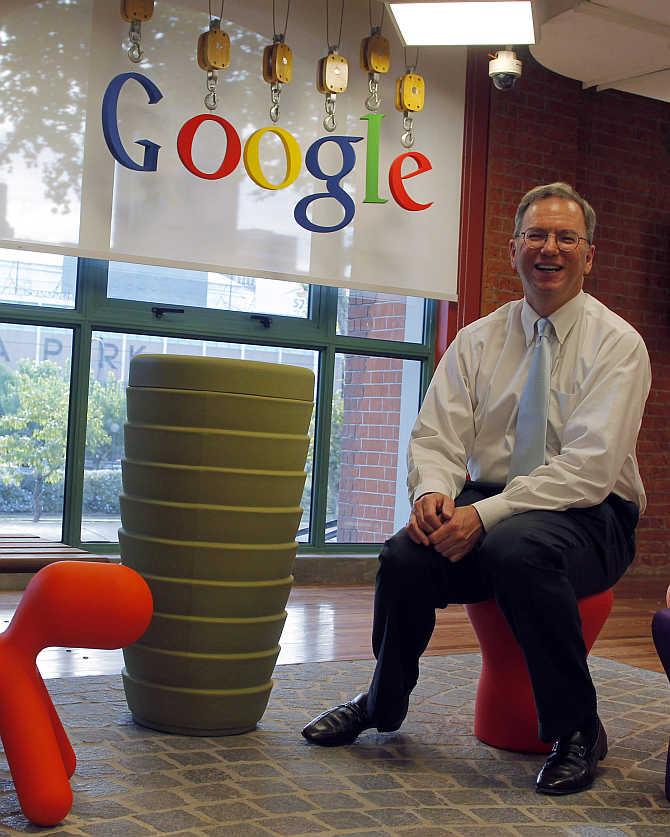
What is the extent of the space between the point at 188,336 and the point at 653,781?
3.50 meters

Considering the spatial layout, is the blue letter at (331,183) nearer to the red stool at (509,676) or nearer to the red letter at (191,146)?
the red letter at (191,146)

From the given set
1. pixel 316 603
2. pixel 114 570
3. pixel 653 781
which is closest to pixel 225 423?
pixel 114 570

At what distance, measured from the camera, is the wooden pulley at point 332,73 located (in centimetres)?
501

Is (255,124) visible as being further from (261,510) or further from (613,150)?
(261,510)

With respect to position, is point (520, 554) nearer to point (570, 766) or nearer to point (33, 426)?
point (570, 766)

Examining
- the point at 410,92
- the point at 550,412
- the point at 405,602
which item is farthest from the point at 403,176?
the point at 405,602

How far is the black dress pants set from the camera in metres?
2.13

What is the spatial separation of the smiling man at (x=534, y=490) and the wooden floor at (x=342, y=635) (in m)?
1.05

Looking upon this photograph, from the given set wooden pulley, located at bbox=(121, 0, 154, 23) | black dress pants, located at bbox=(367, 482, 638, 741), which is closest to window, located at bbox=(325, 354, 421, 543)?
wooden pulley, located at bbox=(121, 0, 154, 23)

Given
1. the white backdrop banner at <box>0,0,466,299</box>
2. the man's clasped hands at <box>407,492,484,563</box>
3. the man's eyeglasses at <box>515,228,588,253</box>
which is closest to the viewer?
the man's clasped hands at <box>407,492,484,563</box>

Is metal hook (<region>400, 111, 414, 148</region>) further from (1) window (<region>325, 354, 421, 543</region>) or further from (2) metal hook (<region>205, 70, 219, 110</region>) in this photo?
(1) window (<region>325, 354, 421, 543</region>)

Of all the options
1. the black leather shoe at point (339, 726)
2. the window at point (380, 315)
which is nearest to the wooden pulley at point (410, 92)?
the window at point (380, 315)

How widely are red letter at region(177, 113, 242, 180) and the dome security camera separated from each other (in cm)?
123

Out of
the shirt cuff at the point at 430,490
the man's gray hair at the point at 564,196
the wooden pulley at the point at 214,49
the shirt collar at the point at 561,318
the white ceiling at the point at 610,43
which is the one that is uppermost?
the white ceiling at the point at 610,43
